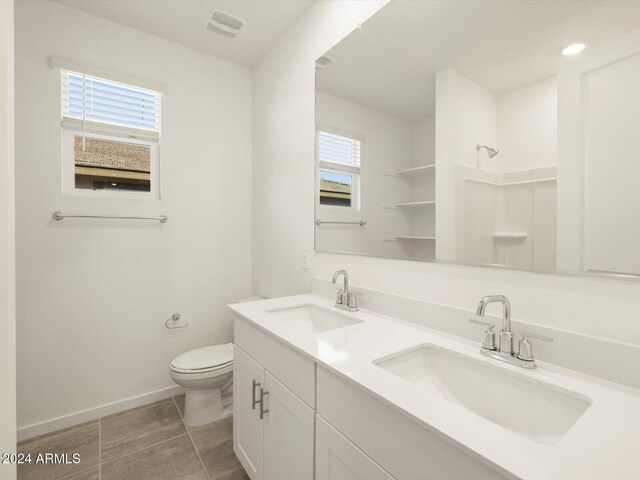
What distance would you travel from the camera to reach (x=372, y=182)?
60.2 inches

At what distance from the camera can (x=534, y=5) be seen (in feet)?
2.98

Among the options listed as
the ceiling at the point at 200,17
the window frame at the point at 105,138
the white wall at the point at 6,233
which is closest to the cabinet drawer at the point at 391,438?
the white wall at the point at 6,233

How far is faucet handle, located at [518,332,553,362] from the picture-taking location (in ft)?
2.71

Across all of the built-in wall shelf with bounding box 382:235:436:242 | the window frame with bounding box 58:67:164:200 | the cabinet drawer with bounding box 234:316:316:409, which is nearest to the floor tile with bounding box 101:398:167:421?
the cabinet drawer with bounding box 234:316:316:409

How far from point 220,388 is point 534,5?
2.44 m

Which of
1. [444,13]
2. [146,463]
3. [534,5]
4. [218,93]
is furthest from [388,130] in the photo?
[146,463]

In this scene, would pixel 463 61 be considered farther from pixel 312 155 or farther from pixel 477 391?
pixel 477 391

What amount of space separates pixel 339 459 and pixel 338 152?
4.64 ft

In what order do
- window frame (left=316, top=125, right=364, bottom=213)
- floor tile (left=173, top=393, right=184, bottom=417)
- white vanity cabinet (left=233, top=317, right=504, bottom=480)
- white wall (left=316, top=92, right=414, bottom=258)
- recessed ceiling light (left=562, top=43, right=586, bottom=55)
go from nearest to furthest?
white vanity cabinet (left=233, top=317, right=504, bottom=480) < recessed ceiling light (left=562, top=43, right=586, bottom=55) < white wall (left=316, top=92, right=414, bottom=258) < window frame (left=316, top=125, right=364, bottom=213) < floor tile (left=173, top=393, right=184, bottom=417)

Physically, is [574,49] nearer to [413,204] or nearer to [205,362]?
[413,204]

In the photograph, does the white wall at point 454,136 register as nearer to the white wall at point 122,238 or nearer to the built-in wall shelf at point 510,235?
the built-in wall shelf at point 510,235

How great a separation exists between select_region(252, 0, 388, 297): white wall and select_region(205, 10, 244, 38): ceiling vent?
31 centimetres

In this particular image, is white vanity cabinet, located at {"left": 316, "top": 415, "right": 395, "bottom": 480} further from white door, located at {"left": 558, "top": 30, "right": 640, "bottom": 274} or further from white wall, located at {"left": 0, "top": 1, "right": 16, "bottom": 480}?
white wall, located at {"left": 0, "top": 1, "right": 16, "bottom": 480}

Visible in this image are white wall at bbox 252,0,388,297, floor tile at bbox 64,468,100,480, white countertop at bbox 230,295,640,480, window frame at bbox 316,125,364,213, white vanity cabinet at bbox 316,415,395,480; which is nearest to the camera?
white countertop at bbox 230,295,640,480
